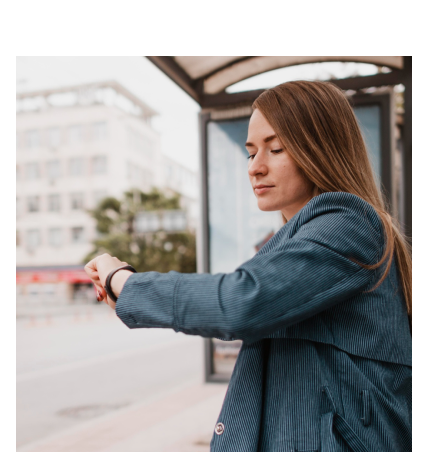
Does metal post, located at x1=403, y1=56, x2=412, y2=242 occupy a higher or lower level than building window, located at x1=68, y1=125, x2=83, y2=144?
lower

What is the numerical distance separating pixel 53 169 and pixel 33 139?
3.10 m

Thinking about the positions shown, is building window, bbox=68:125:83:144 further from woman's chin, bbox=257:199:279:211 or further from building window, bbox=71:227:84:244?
woman's chin, bbox=257:199:279:211

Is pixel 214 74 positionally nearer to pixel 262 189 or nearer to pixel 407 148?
pixel 407 148

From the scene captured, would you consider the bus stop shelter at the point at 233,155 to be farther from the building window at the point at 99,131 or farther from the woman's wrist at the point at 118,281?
the building window at the point at 99,131

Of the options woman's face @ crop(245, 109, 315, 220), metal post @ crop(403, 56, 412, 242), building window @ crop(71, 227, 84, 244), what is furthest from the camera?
building window @ crop(71, 227, 84, 244)

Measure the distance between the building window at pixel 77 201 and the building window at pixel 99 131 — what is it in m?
4.60

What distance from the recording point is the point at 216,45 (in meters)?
1.45

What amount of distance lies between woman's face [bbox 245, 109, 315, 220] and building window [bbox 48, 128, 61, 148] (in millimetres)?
35483

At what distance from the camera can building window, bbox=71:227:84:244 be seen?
34.5 m

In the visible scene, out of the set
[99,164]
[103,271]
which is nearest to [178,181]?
[99,164]

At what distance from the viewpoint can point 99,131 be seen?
3609 cm

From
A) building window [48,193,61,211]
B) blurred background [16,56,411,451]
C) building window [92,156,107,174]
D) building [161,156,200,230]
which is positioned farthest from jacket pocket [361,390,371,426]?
building window [48,193,61,211]

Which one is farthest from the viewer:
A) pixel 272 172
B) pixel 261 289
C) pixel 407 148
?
pixel 407 148

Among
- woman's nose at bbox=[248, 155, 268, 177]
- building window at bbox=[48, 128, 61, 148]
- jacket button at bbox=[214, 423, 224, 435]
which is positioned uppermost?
building window at bbox=[48, 128, 61, 148]
